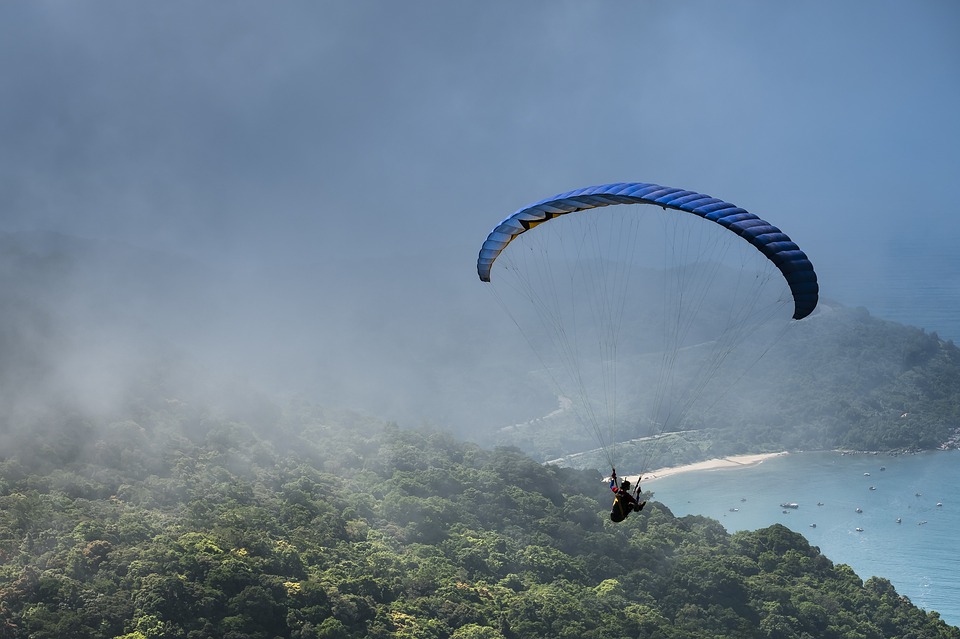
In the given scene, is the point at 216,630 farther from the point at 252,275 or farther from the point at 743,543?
the point at 252,275

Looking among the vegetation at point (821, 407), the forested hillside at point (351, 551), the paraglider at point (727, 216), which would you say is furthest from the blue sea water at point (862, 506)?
the paraglider at point (727, 216)

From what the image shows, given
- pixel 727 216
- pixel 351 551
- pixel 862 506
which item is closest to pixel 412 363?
pixel 862 506

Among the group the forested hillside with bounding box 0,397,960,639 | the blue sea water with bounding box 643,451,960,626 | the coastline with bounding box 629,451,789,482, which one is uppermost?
the coastline with bounding box 629,451,789,482

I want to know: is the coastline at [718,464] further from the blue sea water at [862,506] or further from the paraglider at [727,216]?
the paraglider at [727,216]

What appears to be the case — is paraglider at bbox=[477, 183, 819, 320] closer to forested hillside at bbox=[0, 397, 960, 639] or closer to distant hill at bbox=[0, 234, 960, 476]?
forested hillside at bbox=[0, 397, 960, 639]

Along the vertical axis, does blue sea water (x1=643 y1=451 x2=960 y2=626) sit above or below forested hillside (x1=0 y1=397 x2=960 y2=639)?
above

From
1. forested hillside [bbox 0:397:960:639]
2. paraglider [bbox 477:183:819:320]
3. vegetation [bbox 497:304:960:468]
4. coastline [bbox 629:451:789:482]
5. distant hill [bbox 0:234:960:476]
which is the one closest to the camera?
paraglider [bbox 477:183:819:320]

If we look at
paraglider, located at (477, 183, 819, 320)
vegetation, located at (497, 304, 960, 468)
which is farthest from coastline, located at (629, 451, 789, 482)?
paraglider, located at (477, 183, 819, 320)
